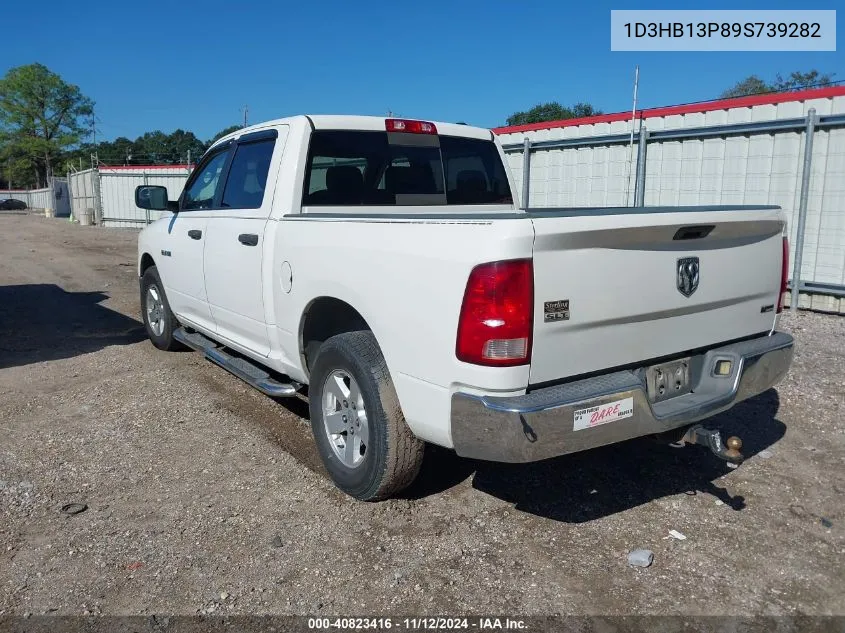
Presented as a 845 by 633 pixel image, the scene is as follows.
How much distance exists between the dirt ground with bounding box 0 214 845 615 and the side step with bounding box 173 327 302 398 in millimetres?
383

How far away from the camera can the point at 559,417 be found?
9.10 ft

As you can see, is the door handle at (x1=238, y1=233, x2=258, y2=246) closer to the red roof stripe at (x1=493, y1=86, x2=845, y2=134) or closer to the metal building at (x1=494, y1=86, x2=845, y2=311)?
the metal building at (x1=494, y1=86, x2=845, y2=311)

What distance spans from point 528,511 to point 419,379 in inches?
44.2

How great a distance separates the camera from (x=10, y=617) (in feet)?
9.04

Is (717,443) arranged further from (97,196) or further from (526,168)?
(97,196)

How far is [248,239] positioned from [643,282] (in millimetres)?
2458

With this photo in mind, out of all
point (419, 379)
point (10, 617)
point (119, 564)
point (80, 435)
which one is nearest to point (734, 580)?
point (419, 379)

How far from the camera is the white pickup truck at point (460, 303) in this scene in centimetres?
277

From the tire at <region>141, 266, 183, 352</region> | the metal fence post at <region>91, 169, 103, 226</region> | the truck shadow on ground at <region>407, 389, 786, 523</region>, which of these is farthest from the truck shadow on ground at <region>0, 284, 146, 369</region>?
the metal fence post at <region>91, 169, 103, 226</region>

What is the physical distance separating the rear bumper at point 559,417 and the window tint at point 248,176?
2.31 m

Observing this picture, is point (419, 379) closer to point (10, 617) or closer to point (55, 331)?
point (10, 617)

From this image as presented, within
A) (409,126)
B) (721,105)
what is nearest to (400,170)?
(409,126)

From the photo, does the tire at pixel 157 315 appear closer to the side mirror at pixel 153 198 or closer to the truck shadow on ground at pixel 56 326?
the truck shadow on ground at pixel 56 326

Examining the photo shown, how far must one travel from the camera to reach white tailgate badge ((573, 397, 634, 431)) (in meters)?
2.83
